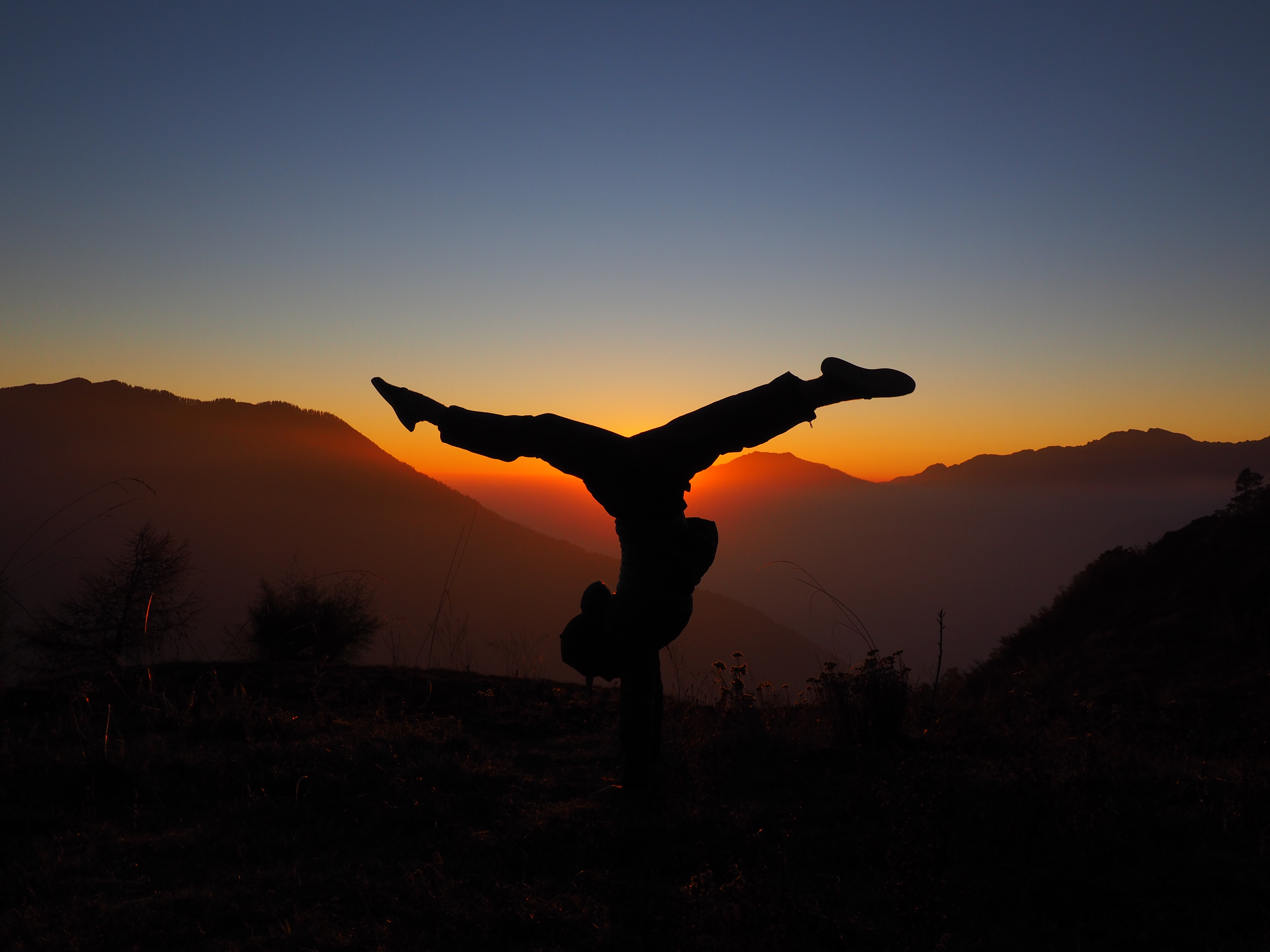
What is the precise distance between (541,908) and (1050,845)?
7.07 feet

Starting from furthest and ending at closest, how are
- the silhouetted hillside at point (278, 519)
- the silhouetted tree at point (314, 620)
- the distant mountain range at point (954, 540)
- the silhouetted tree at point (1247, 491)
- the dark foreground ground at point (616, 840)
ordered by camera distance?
the distant mountain range at point (954, 540) → the silhouetted hillside at point (278, 519) → the silhouetted tree at point (1247, 491) → the silhouetted tree at point (314, 620) → the dark foreground ground at point (616, 840)

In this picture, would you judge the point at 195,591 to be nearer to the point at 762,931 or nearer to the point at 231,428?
the point at 762,931

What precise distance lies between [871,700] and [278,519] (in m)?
81.0

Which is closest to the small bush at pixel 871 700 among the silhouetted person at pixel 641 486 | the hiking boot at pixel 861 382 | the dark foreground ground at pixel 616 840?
the dark foreground ground at pixel 616 840

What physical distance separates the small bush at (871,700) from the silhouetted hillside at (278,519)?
39.8 metres

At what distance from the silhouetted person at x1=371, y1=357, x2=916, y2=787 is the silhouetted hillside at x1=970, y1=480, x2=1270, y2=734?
521cm

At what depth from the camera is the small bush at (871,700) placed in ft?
15.8

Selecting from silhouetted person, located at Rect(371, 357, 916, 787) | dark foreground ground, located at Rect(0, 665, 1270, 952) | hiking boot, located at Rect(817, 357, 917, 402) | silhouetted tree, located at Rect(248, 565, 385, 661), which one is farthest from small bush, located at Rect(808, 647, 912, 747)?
silhouetted tree, located at Rect(248, 565, 385, 661)

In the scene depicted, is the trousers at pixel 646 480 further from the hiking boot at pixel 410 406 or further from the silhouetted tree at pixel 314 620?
the silhouetted tree at pixel 314 620

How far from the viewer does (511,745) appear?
203 inches

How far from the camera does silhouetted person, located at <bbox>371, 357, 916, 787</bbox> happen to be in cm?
344

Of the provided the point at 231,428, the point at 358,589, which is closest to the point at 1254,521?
the point at 358,589

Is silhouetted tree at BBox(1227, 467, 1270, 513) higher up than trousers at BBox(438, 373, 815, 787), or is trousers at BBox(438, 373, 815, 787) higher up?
silhouetted tree at BBox(1227, 467, 1270, 513)

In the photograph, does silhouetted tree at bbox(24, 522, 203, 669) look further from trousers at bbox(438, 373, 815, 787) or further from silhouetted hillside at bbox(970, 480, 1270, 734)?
silhouetted hillside at bbox(970, 480, 1270, 734)
